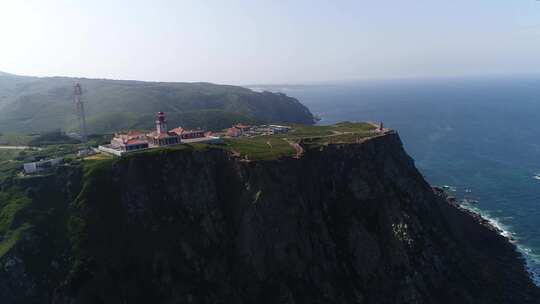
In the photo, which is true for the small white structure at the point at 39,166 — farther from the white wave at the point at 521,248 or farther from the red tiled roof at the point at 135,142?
the white wave at the point at 521,248

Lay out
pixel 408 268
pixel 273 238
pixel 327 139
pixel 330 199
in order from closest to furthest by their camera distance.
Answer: pixel 273 238, pixel 408 268, pixel 330 199, pixel 327 139

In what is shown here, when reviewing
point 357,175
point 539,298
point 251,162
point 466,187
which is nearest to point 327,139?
point 357,175

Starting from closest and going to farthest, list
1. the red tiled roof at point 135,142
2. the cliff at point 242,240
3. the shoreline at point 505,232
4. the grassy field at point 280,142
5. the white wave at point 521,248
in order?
the cliff at point 242,240
the grassy field at point 280,142
the white wave at point 521,248
the red tiled roof at point 135,142
the shoreline at point 505,232

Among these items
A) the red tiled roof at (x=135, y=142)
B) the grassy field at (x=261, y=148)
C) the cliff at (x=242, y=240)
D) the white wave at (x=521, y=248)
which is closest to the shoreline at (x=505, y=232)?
the white wave at (x=521, y=248)

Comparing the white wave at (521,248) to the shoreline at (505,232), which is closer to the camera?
the white wave at (521,248)

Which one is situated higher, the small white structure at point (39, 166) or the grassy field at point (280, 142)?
the grassy field at point (280, 142)

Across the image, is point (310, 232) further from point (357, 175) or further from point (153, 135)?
point (153, 135)

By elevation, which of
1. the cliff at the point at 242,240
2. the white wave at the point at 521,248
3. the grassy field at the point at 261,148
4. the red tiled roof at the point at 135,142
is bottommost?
the white wave at the point at 521,248

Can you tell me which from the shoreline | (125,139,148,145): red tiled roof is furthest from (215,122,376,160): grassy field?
the shoreline
